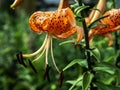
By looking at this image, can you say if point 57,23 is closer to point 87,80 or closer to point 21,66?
point 87,80

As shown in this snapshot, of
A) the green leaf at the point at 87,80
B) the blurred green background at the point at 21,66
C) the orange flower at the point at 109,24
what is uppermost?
the orange flower at the point at 109,24

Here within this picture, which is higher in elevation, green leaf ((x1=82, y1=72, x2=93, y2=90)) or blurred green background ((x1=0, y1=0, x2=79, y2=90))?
green leaf ((x1=82, y1=72, x2=93, y2=90))

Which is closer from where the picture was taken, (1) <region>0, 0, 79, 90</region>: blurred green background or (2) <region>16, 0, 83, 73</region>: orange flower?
(2) <region>16, 0, 83, 73</region>: orange flower

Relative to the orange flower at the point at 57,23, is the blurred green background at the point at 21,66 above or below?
below

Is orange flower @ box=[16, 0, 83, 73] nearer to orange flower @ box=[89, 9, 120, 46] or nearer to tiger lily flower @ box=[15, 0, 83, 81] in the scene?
tiger lily flower @ box=[15, 0, 83, 81]

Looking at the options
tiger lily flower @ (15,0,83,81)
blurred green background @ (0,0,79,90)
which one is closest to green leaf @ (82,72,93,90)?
tiger lily flower @ (15,0,83,81)

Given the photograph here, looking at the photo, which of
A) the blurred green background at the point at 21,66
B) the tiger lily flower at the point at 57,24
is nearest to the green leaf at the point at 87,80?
Answer: the tiger lily flower at the point at 57,24

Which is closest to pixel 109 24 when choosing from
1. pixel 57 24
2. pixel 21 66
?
pixel 57 24

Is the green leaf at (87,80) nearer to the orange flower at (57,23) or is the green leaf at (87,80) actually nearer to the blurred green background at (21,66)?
the orange flower at (57,23)

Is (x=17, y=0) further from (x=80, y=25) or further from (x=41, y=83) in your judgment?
(x=41, y=83)

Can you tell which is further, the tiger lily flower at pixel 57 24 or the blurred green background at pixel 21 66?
the blurred green background at pixel 21 66

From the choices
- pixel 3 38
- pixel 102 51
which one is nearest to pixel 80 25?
pixel 102 51
